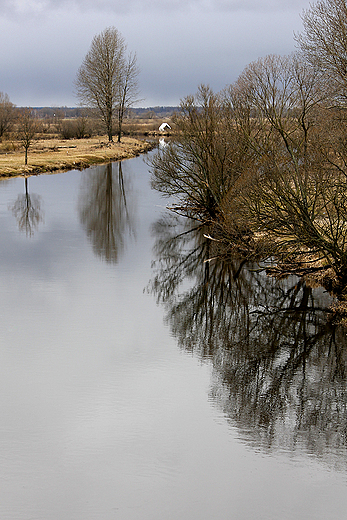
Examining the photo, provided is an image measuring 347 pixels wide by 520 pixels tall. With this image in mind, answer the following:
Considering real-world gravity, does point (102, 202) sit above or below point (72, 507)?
above

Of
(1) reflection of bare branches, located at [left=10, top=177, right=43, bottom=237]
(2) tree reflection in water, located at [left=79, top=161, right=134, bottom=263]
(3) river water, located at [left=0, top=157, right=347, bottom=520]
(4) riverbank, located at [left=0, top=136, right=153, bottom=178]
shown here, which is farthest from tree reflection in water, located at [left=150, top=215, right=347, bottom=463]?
(4) riverbank, located at [left=0, top=136, right=153, bottom=178]

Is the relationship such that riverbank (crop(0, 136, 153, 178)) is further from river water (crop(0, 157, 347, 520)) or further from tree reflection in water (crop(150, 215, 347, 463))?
tree reflection in water (crop(150, 215, 347, 463))

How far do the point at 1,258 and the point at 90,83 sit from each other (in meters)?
48.3

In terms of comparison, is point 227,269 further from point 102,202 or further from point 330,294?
point 102,202

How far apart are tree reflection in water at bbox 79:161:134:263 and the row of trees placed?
283cm

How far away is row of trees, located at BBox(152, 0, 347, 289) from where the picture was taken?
1405 cm

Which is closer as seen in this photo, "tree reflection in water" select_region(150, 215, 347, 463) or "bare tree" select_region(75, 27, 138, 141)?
"tree reflection in water" select_region(150, 215, 347, 463)

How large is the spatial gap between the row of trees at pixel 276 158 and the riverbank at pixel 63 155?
17304 mm

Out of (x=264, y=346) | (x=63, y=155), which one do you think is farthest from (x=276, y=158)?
(x=63, y=155)

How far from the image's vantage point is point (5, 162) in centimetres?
4422

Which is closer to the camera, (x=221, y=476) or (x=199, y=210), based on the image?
(x=221, y=476)

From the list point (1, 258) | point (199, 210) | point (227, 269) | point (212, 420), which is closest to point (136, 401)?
point (212, 420)

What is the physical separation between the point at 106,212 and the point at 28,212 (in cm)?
382

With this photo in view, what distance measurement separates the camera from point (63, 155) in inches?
2012
